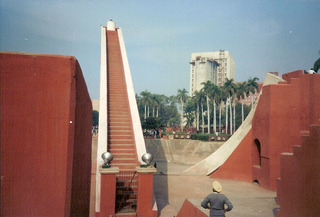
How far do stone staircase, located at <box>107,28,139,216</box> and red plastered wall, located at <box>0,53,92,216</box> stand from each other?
4.62 metres

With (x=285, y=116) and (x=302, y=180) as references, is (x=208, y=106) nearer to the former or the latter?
(x=285, y=116)

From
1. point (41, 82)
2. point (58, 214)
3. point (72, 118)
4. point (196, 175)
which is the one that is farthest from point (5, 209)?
point (196, 175)

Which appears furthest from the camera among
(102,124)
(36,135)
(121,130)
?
(121,130)

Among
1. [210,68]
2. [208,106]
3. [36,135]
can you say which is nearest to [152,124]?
[208,106]

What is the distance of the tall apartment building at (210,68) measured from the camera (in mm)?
107812

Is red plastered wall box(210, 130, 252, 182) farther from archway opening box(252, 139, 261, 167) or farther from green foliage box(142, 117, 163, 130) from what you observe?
green foliage box(142, 117, 163, 130)

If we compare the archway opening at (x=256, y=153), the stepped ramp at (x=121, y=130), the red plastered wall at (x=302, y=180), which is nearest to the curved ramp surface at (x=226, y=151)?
the archway opening at (x=256, y=153)

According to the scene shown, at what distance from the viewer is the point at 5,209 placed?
114 inches

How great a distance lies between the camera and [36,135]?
3.04 meters

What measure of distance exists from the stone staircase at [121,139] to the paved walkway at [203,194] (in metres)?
1.14

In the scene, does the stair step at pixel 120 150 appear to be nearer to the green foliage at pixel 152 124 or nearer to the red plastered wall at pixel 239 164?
the red plastered wall at pixel 239 164

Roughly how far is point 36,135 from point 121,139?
7136 mm

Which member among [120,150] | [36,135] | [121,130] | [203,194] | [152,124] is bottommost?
[203,194]

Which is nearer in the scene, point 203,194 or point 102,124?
point 102,124
